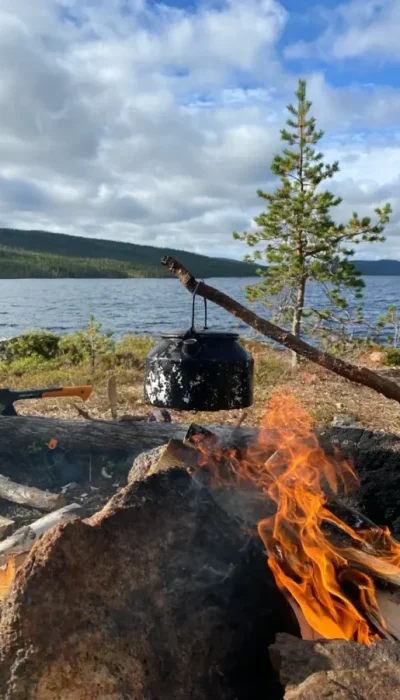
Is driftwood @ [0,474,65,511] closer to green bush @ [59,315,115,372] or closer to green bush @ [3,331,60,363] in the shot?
green bush @ [59,315,115,372]

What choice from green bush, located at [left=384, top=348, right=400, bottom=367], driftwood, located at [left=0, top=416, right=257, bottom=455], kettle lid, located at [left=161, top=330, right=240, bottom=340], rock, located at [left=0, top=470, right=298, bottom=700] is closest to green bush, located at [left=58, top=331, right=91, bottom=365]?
green bush, located at [left=384, top=348, right=400, bottom=367]

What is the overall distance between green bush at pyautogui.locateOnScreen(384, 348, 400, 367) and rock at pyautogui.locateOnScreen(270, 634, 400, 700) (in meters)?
13.2

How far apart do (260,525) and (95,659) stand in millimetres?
1081

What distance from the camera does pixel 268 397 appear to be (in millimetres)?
9484

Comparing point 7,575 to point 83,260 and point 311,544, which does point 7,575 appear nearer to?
point 311,544

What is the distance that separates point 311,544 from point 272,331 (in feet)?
4.10

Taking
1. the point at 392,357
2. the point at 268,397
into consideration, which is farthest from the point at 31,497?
the point at 392,357

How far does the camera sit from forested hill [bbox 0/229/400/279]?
270 feet

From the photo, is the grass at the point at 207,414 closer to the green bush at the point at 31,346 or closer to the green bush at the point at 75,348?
the green bush at the point at 75,348

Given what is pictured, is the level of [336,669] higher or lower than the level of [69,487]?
higher

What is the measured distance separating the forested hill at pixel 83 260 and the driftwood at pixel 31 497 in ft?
209

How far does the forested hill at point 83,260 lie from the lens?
271 ft

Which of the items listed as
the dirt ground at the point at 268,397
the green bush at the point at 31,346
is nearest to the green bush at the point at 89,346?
the green bush at the point at 31,346

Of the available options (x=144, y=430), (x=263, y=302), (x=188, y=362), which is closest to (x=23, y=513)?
(x=144, y=430)
